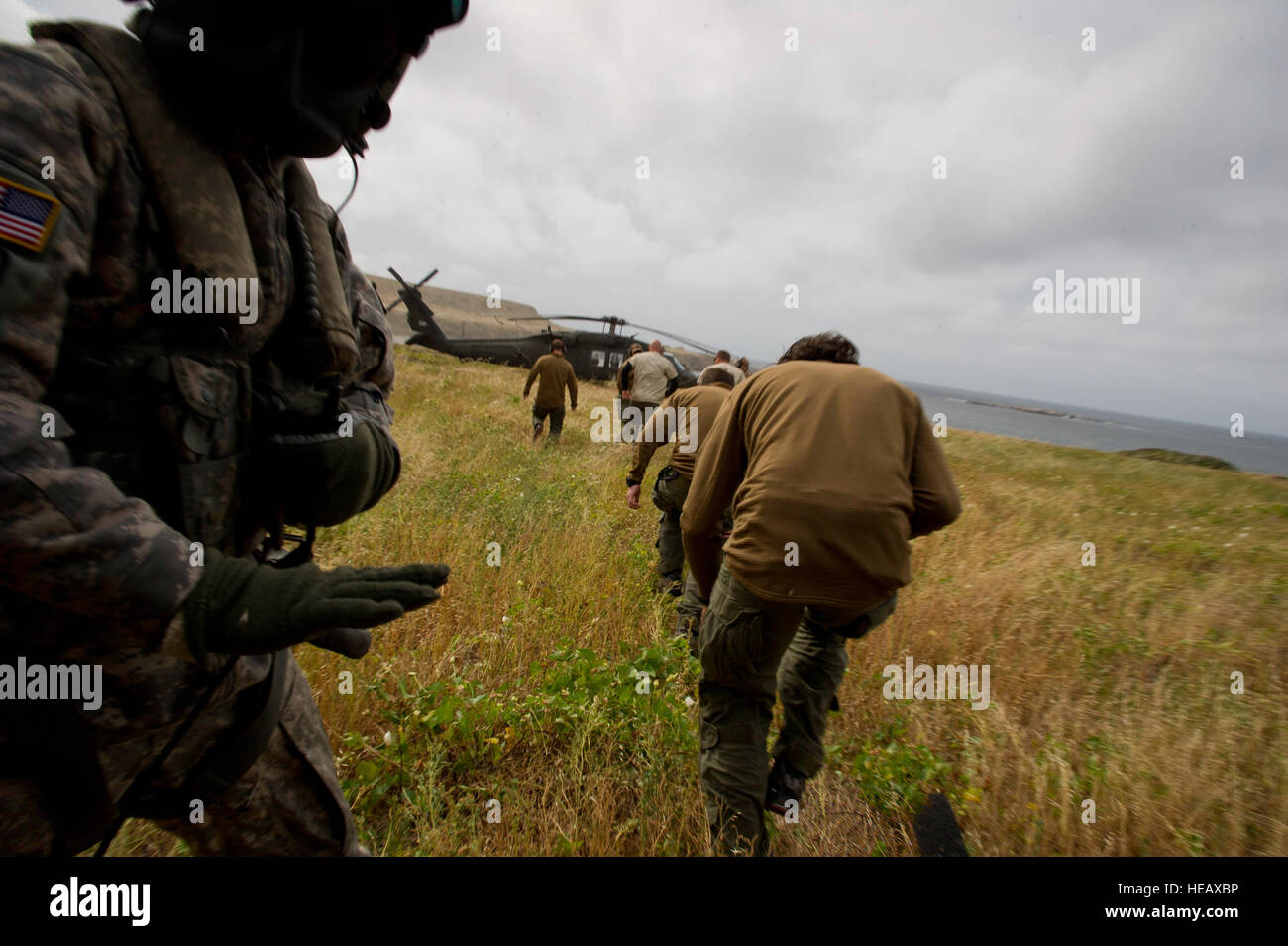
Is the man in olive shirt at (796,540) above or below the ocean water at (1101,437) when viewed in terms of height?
below

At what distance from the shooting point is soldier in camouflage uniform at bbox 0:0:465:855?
2.49ft

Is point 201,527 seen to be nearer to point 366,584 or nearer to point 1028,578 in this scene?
point 366,584

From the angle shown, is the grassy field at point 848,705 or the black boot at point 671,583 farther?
the black boot at point 671,583

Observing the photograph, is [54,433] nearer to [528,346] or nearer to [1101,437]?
[528,346]

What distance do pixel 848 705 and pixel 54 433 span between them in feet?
11.1

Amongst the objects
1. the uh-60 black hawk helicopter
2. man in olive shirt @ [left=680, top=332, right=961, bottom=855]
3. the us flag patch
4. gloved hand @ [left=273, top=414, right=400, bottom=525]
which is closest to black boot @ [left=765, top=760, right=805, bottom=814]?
man in olive shirt @ [left=680, top=332, right=961, bottom=855]

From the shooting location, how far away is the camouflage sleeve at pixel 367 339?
4.99ft

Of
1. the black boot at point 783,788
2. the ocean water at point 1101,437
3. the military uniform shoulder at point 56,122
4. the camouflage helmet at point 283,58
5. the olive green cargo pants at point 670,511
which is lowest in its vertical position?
the black boot at point 783,788

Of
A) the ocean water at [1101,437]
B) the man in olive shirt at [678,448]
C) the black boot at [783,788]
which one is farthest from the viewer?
the ocean water at [1101,437]

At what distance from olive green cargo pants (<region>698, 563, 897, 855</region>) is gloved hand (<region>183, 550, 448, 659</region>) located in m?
1.45

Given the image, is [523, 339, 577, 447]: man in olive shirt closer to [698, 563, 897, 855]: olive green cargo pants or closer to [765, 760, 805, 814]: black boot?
[698, 563, 897, 855]: olive green cargo pants

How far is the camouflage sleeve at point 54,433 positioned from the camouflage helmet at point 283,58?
0.67 ft

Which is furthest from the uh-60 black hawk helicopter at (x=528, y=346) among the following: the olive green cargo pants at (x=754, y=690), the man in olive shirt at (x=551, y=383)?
the olive green cargo pants at (x=754, y=690)

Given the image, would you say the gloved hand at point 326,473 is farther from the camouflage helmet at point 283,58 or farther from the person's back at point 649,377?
the person's back at point 649,377
